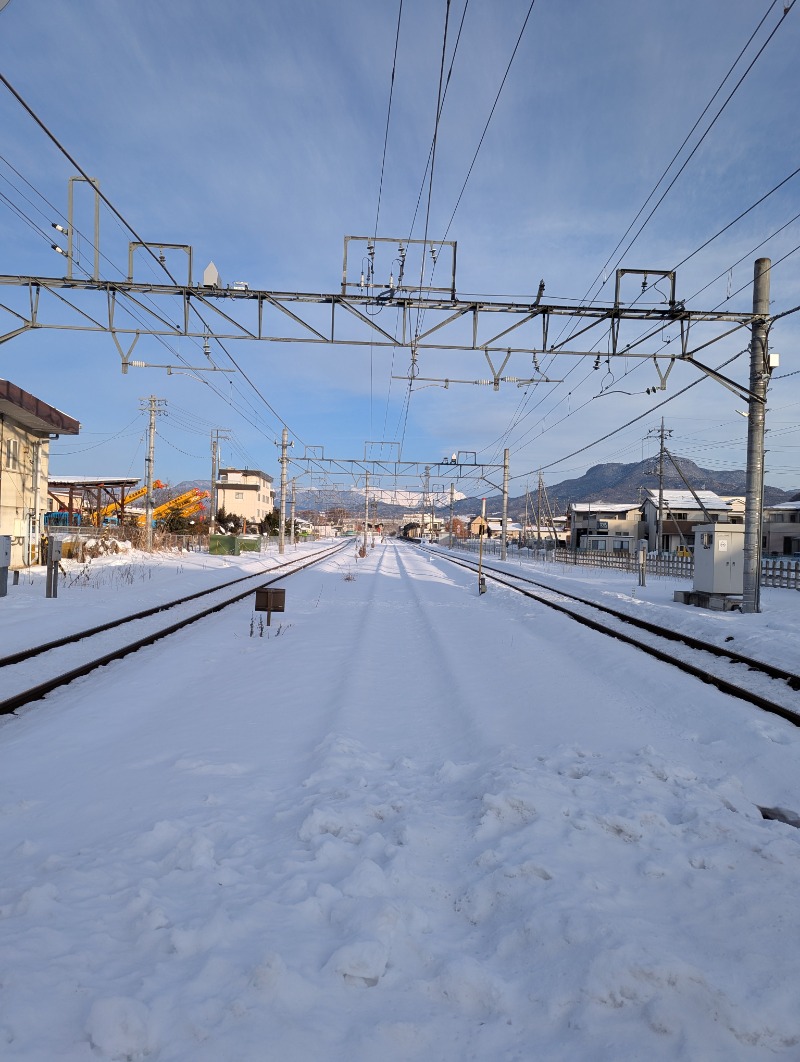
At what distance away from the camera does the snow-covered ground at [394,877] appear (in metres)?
2.69

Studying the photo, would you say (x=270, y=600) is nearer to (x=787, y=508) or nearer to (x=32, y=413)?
(x=32, y=413)

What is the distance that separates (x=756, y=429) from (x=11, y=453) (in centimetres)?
2690

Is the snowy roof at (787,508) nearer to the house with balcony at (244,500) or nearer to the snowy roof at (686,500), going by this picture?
the snowy roof at (686,500)

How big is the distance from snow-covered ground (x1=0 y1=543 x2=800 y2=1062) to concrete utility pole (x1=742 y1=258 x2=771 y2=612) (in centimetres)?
936

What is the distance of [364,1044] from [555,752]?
3.78 m

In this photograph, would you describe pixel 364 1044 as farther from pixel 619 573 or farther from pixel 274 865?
pixel 619 573

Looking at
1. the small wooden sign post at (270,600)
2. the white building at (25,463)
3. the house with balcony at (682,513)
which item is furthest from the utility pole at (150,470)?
the house with balcony at (682,513)

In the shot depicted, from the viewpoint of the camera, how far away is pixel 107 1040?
8.34 ft

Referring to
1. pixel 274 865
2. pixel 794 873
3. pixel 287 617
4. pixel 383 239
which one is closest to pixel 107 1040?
pixel 274 865

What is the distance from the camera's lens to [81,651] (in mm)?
10398

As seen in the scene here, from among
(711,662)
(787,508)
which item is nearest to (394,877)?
(711,662)

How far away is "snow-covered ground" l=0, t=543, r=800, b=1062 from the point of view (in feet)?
8.83

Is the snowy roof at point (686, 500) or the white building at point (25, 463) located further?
the snowy roof at point (686, 500)

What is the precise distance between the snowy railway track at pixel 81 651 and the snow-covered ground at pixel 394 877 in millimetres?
368
